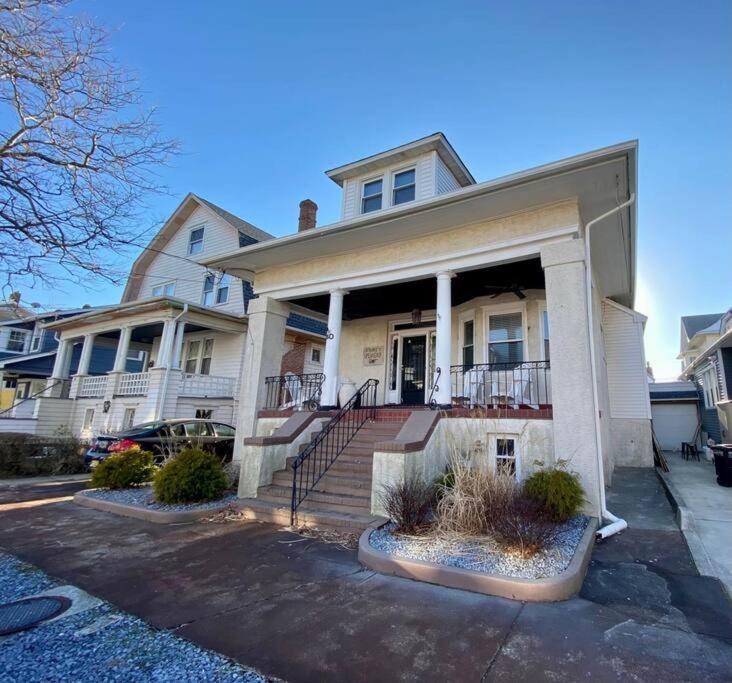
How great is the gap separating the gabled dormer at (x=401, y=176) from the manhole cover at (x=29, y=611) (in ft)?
31.8

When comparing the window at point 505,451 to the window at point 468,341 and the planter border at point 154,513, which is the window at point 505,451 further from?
the planter border at point 154,513

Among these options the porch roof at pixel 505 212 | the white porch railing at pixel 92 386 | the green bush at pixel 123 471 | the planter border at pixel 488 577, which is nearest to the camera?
the planter border at pixel 488 577

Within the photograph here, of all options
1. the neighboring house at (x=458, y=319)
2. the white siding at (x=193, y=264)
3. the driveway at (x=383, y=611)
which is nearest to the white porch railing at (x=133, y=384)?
the white siding at (x=193, y=264)

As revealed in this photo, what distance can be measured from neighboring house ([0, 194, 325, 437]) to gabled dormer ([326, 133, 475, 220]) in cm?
405

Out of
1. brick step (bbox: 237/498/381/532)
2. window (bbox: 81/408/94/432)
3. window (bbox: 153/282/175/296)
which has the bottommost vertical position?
brick step (bbox: 237/498/381/532)

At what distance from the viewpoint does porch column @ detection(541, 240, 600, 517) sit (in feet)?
19.7

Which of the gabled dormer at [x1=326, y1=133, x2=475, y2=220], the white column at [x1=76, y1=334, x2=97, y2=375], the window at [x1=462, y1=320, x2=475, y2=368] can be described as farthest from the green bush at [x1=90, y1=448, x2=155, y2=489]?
the white column at [x1=76, y1=334, x2=97, y2=375]

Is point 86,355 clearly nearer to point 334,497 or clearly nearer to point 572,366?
point 334,497

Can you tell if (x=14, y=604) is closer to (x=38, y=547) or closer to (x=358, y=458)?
(x=38, y=547)

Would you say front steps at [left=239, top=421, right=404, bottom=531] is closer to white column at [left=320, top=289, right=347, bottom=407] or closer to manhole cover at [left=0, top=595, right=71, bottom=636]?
white column at [left=320, top=289, right=347, bottom=407]

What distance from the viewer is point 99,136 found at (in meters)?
6.12

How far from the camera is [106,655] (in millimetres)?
2721

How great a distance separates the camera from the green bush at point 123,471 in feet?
26.4

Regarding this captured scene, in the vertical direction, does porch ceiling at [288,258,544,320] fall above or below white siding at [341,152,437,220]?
below
